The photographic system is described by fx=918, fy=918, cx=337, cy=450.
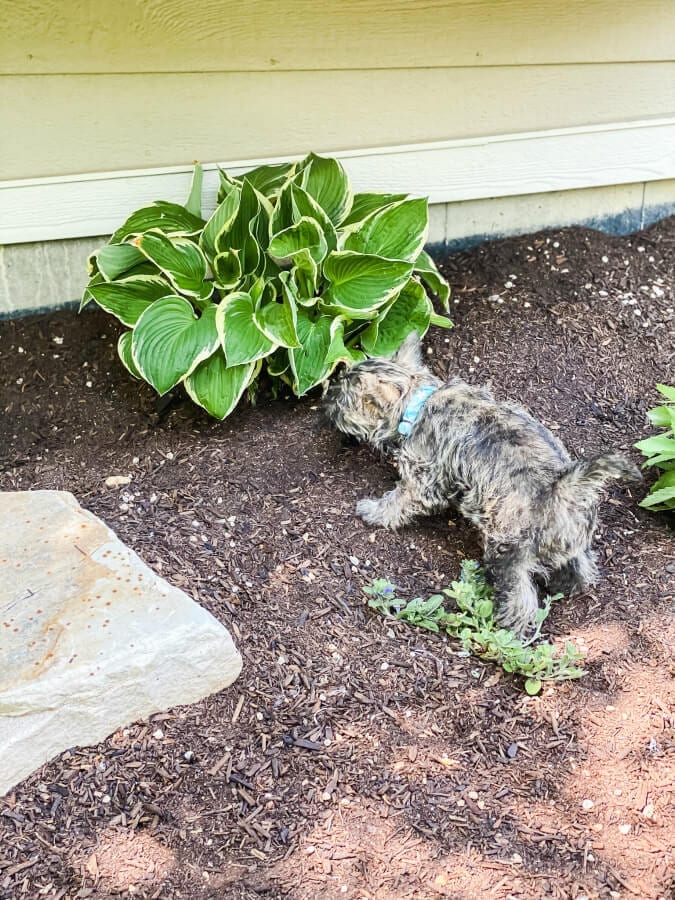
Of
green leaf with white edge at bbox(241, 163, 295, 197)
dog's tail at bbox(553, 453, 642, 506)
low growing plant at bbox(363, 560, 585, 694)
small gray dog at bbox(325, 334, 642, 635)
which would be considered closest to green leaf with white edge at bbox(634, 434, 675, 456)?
small gray dog at bbox(325, 334, 642, 635)

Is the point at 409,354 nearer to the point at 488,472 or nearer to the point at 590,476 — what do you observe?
the point at 488,472

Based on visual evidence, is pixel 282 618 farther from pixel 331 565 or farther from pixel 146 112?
pixel 146 112

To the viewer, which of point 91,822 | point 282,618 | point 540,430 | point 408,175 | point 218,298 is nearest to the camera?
point 91,822

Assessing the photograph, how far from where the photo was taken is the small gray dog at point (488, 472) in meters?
3.63

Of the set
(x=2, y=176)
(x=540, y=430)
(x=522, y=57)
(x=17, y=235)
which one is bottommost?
(x=540, y=430)

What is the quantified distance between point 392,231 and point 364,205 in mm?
387

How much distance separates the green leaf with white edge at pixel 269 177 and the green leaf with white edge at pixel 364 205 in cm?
39

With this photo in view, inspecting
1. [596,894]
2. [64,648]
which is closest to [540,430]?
[596,894]

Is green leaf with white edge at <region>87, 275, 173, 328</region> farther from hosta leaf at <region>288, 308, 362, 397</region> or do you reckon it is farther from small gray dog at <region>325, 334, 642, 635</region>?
small gray dog at <region>325, 334, 642, 635</region>

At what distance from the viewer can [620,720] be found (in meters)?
3.31

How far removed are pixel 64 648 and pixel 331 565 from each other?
47.6 inches

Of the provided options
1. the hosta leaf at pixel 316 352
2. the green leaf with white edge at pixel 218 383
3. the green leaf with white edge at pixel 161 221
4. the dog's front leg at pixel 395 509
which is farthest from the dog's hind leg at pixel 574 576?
the green leaf with white edge at pixel 161 221

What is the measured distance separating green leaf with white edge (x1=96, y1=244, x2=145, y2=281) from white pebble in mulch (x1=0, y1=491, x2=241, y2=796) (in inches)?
59.1

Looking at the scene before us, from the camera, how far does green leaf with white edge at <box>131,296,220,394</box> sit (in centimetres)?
432
